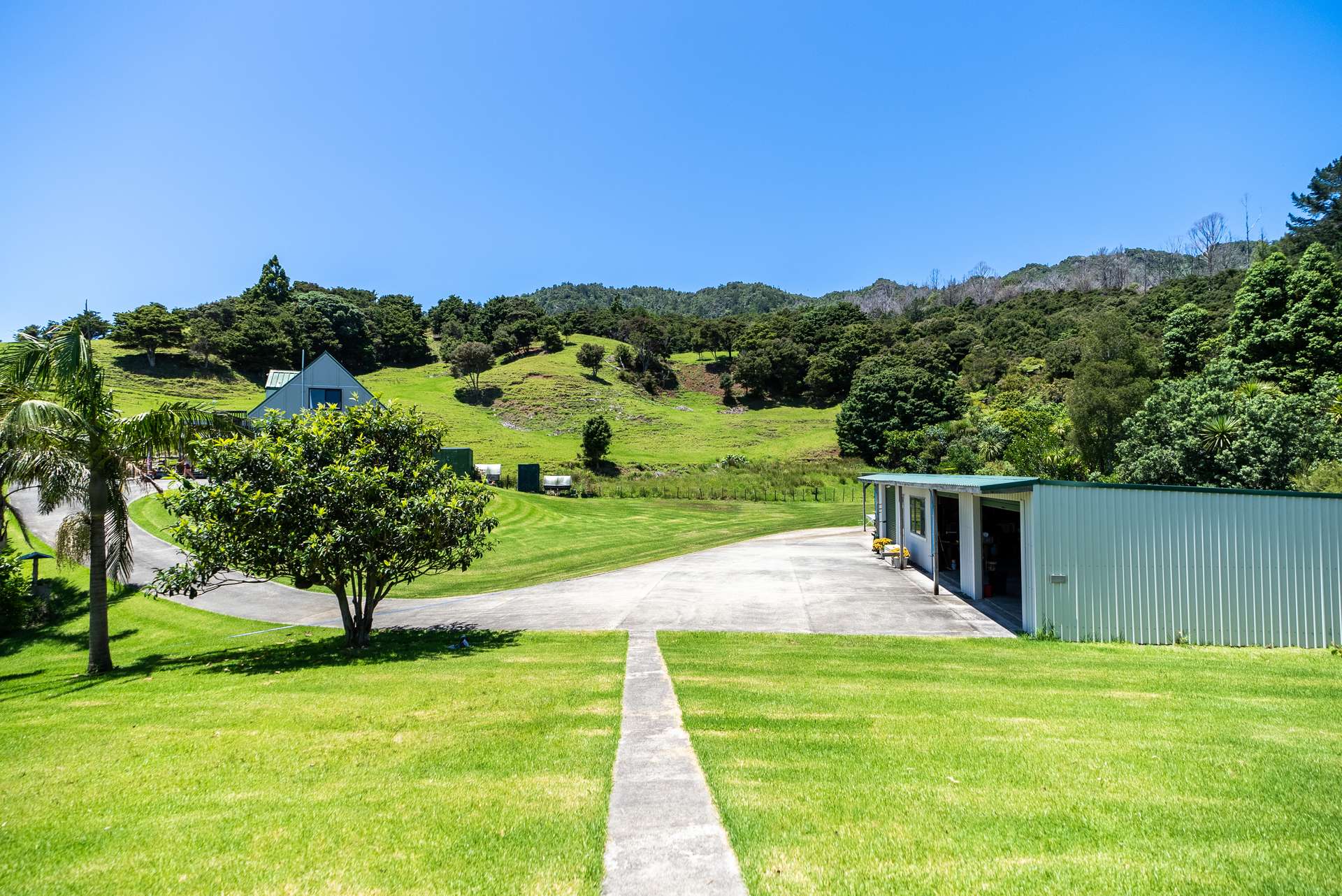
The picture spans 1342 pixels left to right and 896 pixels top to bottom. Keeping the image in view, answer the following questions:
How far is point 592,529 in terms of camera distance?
3316cm

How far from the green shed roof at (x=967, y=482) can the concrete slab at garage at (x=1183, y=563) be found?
0.07 metres

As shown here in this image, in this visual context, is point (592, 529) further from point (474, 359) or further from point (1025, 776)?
point (474, 359)

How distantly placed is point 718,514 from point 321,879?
3576cm

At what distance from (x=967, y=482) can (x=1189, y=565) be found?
4.33 m

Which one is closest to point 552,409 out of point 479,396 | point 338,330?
point 479,396

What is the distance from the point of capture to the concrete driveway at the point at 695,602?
14.8 metres

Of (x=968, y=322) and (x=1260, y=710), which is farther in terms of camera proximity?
(x=968, y=322)

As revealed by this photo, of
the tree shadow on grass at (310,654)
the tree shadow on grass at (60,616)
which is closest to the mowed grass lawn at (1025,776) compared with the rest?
the tree shadow on grass at (310,654)

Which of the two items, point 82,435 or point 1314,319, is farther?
point 1314,319

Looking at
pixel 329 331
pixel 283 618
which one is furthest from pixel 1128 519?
pixel 329 331

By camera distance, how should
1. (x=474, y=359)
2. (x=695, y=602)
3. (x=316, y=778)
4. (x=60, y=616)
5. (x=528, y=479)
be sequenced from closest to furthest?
(x=316, y=778), (x=695, y=602), (x=60, y=616), (x=528, y=479), (x=474, y=359)

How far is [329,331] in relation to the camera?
89.8 metres

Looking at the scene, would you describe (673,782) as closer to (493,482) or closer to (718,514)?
(718,514)

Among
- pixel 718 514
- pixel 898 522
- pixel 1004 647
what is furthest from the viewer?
pixel 718 514
